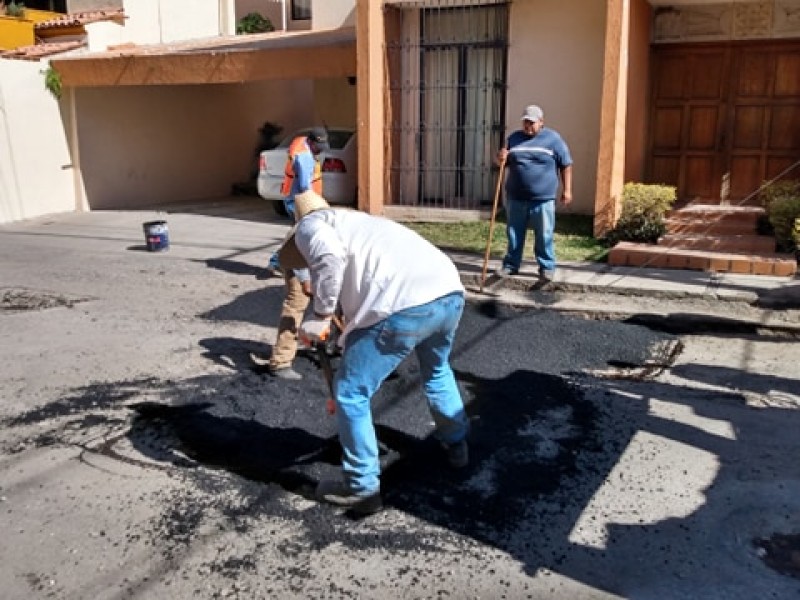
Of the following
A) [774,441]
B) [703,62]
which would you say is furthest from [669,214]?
[774,441]

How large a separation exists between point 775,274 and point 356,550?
6095 mm

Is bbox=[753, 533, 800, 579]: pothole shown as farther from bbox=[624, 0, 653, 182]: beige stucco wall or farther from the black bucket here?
the black bucket

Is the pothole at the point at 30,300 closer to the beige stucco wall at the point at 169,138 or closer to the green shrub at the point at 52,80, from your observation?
the green shrub at the point at 52,80

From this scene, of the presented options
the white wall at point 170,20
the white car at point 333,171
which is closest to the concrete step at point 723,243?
the white car at point 333,171

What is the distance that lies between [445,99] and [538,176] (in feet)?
16.2

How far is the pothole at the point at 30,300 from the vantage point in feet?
→ 25.7

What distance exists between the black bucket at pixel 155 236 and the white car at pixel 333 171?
93.0 inches

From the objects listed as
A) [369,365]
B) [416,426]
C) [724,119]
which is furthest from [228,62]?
[369,365]

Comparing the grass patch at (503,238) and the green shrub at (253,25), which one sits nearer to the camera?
the grass patch at (503,238)

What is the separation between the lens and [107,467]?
13.9ft

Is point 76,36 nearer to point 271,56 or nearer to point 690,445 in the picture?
point 271,56

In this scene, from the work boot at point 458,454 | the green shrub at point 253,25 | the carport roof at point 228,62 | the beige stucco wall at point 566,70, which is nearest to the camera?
the work boot at point 458,454

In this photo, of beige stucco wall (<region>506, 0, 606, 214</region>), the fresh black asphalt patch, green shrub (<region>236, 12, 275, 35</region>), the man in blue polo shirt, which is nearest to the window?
green shrub (<region>236, 12, 275, 35</region>)

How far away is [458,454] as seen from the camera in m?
4.15
